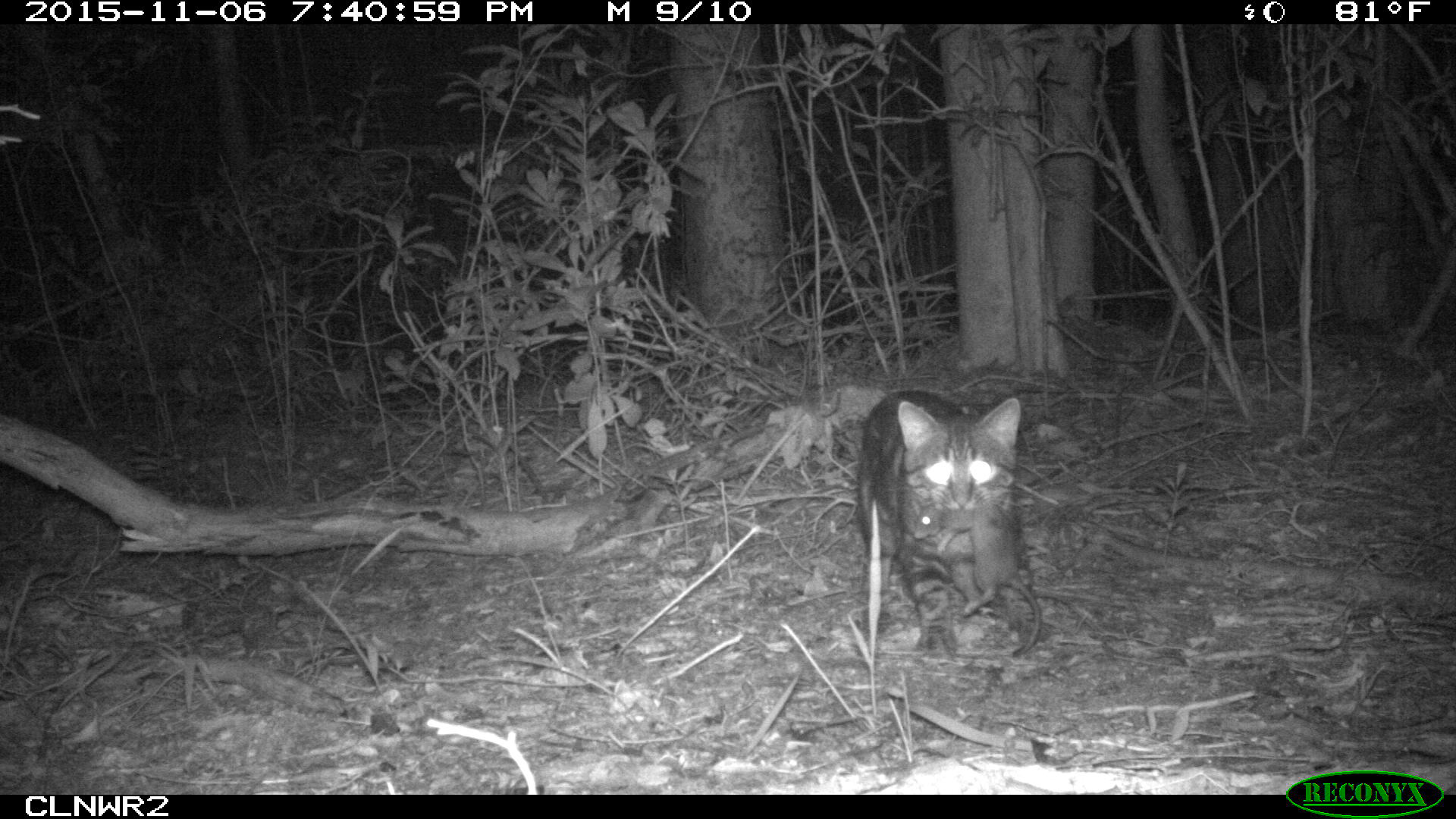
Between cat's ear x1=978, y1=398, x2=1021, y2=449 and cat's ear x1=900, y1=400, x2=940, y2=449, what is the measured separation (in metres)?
0.03

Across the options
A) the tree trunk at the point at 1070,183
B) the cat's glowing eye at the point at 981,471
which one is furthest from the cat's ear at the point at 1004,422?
the tree trunk at the point at 1070,183

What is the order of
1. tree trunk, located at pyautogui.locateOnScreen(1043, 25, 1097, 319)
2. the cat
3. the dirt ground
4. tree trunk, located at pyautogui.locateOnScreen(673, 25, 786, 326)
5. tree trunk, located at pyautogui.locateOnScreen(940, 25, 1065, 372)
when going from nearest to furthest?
the dirt ground
the cat
tree trunk, located at pyautogui.locateOnScreen(940, 25, 1065, 372)
tree trunk, located at pyautogui.locateOnScreen(1043, 25, 1097, 319)
tree trunk, located at pyautogui.locateOnScreen(673, 25, 786, 326)

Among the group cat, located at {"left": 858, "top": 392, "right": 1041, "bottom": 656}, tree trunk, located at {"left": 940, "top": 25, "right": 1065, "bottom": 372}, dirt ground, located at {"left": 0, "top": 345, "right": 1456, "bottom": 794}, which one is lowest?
dirt ground, located at {"left": 0, "top": 345, "right": 1456, "bottom": 794}

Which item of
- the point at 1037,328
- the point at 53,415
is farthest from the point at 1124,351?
the point at 53,415

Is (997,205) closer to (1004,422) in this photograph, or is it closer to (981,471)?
(1004,422)

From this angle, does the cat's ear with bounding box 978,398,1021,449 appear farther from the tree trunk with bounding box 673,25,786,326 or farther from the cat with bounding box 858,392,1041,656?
the tree trunk with bounding box 673,25,786,326

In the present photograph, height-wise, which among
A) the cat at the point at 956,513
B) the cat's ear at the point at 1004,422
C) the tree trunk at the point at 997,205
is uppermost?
the tree trunk at the point at 997,205

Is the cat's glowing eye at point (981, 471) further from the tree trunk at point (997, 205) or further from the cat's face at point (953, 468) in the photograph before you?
the tree trunk at point (997, 205)

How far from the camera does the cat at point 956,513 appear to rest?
4.15 meters

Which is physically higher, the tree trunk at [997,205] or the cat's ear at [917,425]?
the tree trunk at [997,205]

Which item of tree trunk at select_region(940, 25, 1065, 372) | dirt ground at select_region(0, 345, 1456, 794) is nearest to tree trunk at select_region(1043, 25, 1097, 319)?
tree trunk at select_region(940, 25, 1065, 372)

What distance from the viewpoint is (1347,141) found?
21.9 ft

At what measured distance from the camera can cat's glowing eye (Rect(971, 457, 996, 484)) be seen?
4.15 metres
